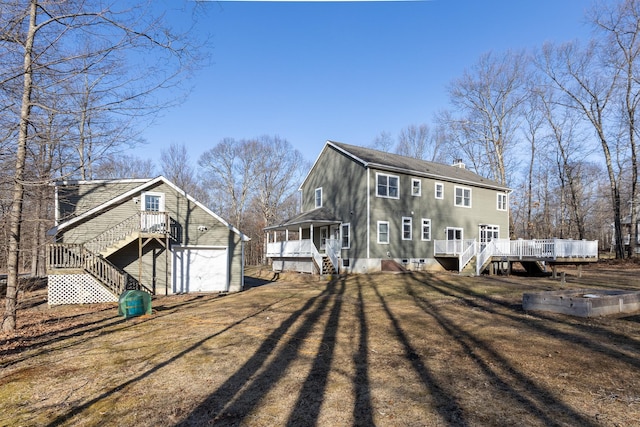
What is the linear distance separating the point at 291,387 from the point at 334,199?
1936 cm

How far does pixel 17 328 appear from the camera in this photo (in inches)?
371

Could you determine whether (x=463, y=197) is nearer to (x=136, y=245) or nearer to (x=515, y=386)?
(x=136, y=245)

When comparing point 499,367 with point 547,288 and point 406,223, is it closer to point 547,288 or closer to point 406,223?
point 547,288

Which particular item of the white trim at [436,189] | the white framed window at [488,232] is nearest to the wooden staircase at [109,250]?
the white trim at [436,189]

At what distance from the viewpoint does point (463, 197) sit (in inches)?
1020

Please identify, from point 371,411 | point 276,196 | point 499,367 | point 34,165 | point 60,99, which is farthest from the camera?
point 276,196

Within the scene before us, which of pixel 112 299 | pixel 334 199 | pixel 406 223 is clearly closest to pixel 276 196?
pixel 334 199

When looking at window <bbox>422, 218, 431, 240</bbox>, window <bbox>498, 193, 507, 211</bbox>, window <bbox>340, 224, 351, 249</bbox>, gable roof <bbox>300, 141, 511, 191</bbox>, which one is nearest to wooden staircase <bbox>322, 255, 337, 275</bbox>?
window <bbox>340, 224, 351, 249</bbox>

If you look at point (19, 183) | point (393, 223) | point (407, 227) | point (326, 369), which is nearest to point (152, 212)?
point (19, 183)

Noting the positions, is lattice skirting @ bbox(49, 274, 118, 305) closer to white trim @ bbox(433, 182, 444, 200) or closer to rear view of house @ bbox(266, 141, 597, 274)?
rear view of house @ bbox(266, 141, 597, 274)

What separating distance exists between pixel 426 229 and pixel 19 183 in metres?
21.0

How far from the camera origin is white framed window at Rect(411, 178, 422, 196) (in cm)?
2352

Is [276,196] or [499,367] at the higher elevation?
[276,196]

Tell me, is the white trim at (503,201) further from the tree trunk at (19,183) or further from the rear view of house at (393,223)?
the tree trunk at (19,183)
